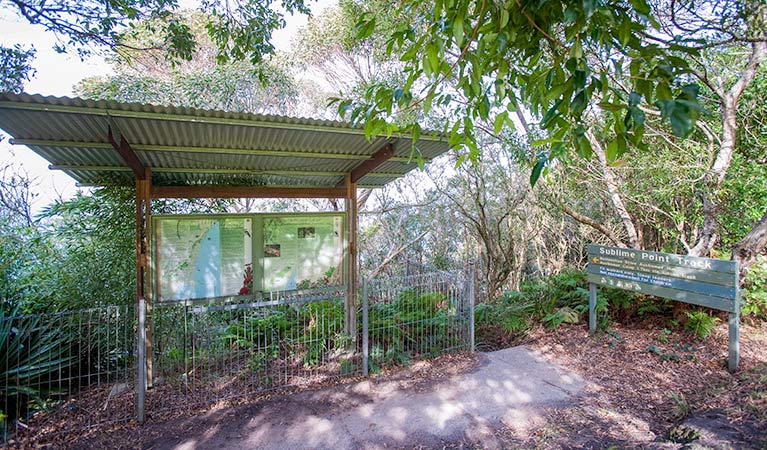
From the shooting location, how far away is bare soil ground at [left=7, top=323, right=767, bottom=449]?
3018mm

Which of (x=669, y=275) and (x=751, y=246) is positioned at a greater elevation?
(x=751, y=246)

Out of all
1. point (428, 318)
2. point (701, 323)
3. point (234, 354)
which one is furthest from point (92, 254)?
point (701, 323)

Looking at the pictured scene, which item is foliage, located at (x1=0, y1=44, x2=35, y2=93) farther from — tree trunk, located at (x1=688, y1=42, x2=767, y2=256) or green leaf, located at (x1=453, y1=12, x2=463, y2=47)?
tree trunk, located at (x1=688, y1=42, x2=767, y2=256)

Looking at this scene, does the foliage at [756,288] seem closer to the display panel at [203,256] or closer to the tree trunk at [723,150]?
the tree trunk at [723,150]

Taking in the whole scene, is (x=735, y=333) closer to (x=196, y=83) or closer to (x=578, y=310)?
(x=578, y=310)

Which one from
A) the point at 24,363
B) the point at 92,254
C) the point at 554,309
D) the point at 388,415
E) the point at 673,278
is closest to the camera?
the point at 388,415

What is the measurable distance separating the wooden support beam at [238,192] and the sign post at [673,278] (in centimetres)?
398

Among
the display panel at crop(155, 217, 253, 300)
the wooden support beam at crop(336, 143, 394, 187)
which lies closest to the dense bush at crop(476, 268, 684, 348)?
the wooden support beam at crop(336, 143, 394, 187)

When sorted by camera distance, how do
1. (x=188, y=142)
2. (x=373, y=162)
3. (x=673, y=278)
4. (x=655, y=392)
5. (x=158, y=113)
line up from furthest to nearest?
1. (x=373, y=162)
2. (x=673, y=278)
3. (x=188, y=142)
4. (x=655, y=392)
5. (x=158, y=113)

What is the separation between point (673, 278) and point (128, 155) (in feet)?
21.1

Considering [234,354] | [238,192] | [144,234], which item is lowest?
[234,354]

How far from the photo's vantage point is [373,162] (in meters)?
5.11

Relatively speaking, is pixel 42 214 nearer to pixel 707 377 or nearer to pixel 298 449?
pixel 298 449

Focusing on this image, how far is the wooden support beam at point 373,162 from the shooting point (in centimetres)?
482
